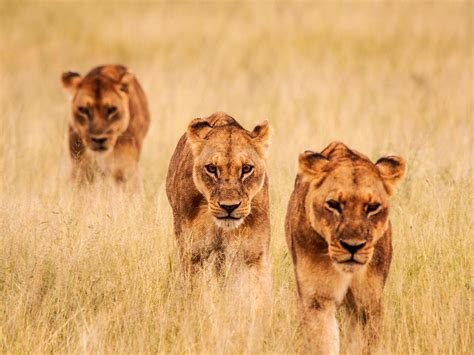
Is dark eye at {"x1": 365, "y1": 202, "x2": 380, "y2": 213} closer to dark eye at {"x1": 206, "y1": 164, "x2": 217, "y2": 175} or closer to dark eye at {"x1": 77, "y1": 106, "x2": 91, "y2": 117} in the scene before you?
dark eye at {"x1": 206, "y1": 164, "x2": 217, "y2": 175}

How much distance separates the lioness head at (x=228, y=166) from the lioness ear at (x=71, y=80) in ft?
12.0

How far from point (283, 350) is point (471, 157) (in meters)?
4.58

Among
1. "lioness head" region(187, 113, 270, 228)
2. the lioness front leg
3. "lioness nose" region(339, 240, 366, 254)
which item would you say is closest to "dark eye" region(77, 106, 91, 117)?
"lioness head" region(187, 113, 270, 228)

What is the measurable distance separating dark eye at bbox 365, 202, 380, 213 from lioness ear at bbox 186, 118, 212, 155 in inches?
63.2

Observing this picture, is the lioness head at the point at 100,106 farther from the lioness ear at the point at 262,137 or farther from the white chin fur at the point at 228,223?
the white chin fur at the point at 228,223

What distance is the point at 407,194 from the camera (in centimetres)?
803

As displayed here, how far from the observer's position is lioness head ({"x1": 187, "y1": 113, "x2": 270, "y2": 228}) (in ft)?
19.0

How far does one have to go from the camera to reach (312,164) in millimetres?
4984

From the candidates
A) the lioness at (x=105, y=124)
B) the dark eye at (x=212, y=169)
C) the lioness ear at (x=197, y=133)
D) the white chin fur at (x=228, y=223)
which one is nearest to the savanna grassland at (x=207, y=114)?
the lioness at (x=105, y=124)

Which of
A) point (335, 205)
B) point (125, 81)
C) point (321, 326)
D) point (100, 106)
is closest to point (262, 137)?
point (335, 205)

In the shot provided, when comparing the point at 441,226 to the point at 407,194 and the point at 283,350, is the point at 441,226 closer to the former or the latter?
the point at 407,194

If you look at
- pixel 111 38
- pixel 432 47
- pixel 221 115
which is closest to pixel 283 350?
pixel 221 115

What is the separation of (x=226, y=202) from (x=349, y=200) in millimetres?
1132

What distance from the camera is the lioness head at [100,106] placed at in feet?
30.6
